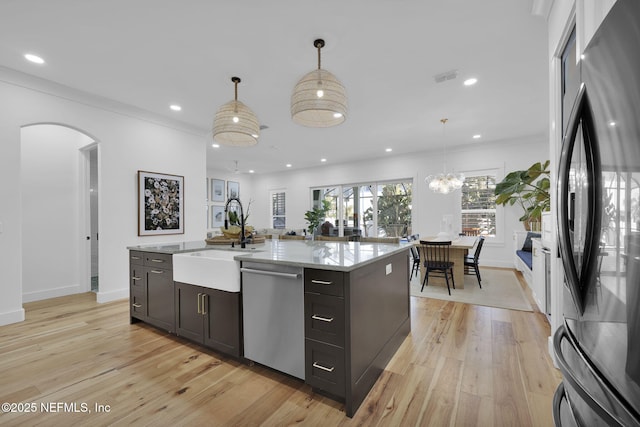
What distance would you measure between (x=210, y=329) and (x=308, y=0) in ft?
8.89

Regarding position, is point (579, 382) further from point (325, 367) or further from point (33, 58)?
point (33, 58)

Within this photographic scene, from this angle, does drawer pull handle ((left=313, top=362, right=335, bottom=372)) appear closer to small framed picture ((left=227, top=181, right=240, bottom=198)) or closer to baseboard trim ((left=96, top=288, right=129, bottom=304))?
baseboard trim ((left=96, top=288, right=129, bottom=304))

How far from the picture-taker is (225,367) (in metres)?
2.14

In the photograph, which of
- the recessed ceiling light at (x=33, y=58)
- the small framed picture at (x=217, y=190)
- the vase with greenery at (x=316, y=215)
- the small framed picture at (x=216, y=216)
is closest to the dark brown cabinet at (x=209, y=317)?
the recessed ceiling light at (x=33, y=58)

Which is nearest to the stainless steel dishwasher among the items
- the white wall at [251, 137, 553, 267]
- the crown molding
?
the crown molding

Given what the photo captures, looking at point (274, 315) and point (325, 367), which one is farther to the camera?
point (274, 315)

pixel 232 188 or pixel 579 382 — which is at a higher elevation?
pixel 232 188

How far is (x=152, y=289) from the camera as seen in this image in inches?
110

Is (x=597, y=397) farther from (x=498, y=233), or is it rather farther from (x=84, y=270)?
(x=498, y=233)

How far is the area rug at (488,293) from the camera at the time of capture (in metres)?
3.59

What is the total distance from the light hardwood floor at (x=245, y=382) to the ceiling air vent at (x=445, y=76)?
2.78 m

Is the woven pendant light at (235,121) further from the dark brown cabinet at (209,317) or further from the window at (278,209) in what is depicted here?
the window at (278,209)

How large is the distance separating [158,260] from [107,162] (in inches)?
83.1

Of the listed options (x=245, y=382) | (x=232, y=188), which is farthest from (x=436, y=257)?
(x=232, y=188)
